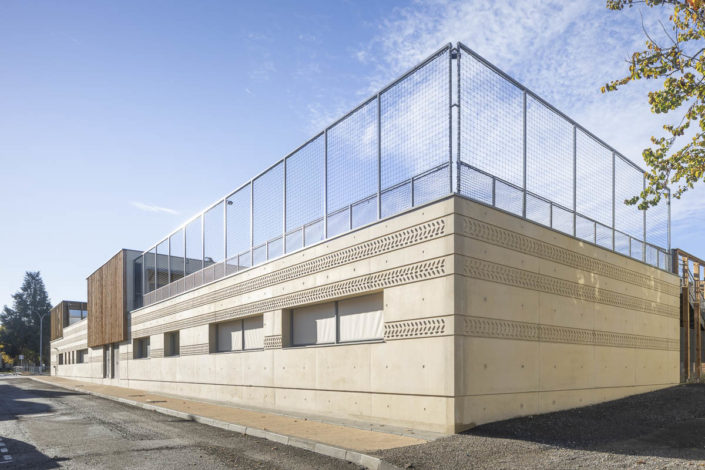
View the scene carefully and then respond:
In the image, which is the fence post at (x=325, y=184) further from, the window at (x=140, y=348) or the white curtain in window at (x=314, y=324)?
the window at (x=140, y=348)

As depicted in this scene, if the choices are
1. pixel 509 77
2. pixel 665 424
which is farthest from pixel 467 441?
pixel 509 77

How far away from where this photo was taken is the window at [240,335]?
18.4 metres

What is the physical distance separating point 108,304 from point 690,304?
3194 cm

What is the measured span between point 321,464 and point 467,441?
2.62m

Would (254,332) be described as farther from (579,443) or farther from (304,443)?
(579,443)

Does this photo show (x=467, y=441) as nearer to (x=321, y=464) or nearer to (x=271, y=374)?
(x=321, y=464)

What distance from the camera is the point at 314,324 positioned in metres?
15.3

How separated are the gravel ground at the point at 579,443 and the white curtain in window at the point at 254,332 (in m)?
9.35

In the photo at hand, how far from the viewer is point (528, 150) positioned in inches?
540

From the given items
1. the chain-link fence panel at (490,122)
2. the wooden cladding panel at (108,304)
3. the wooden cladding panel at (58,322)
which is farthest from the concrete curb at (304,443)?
the wooden cladding panel at (58,322)

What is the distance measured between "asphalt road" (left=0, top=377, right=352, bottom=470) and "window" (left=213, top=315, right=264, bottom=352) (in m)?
3.97

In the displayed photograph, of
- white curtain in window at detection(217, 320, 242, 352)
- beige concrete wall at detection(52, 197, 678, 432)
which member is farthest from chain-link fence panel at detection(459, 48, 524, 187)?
white curtain in window at detection(217, 320, 242, 352)

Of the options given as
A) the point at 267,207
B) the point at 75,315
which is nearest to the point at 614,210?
the point at 267,207

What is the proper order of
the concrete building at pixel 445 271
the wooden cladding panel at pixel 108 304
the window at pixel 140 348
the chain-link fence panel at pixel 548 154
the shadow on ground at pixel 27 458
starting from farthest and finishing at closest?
the wooden cladding panel at pixel 108 304, the window at pixel 140 348, the chain-link fence panel at pixel 548 154, the concrete building at pixel 445 271, the shadow on ground at pixel 27 458
